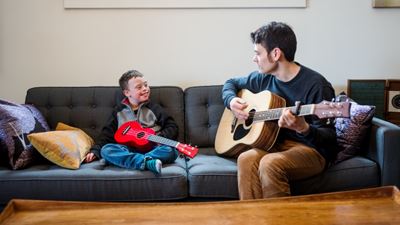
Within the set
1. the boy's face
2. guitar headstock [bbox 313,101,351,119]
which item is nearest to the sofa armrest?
guitar headstock [bbox 313,101,351,119]

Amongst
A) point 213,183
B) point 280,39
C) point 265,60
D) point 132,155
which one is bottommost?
point 213,183

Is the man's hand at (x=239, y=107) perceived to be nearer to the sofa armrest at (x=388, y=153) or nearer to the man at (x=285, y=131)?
the man at (x=285, y=131)

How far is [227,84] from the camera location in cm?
236

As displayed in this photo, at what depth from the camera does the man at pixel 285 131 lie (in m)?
1.75

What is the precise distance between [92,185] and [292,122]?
0.95 metres

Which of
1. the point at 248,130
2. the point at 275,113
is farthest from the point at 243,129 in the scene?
the point at 275,113

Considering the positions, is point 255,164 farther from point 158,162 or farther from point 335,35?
point 335,35

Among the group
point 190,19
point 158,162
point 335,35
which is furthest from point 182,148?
point 335,35

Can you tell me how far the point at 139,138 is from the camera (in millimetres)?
2127

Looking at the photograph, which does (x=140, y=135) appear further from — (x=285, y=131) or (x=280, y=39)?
(x=280, y=39)

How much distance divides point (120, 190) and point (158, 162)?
8.5 inches

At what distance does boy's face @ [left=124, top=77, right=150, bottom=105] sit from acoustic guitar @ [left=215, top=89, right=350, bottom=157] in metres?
0.49

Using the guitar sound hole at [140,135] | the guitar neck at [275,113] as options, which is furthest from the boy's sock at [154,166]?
the guitar neck at [275,113]

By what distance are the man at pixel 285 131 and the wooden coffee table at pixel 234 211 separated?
0.37 meters
